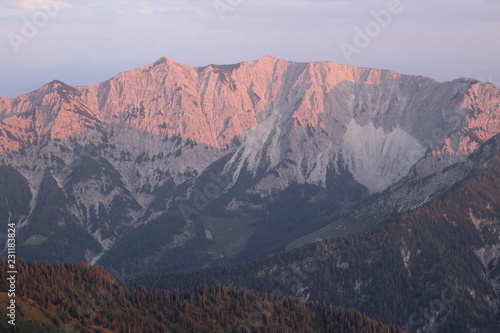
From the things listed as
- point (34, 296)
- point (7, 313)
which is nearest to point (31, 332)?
point (7, 313)

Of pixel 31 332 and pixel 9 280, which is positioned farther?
pixel 9 280

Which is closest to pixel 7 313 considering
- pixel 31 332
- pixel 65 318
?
pixel 31 332

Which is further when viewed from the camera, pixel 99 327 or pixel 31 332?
pixel 99 327

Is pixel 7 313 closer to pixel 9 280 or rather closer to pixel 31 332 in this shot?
pixel 31 332

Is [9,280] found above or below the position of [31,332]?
above

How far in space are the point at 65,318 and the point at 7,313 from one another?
19358mm

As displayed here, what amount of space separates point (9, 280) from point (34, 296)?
8.08 m

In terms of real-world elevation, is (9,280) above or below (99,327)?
above

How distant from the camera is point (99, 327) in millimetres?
198500

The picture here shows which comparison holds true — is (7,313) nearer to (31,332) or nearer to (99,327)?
(31,332)

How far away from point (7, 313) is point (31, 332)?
7.34 m

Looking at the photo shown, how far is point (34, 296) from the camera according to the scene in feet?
652

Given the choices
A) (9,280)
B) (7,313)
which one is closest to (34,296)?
(9,280)

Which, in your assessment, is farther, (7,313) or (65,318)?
(65,318)
